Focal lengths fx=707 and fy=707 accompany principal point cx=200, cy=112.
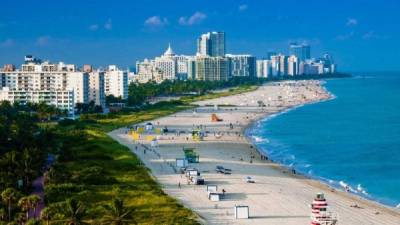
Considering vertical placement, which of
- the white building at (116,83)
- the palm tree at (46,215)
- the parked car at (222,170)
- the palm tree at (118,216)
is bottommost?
the parked car at (222,170)

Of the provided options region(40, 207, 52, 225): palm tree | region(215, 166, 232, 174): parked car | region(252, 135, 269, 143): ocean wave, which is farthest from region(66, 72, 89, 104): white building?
region(40, 207, 52, 225): palm tree

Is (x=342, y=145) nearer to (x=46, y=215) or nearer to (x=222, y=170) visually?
(x=222, y=170)

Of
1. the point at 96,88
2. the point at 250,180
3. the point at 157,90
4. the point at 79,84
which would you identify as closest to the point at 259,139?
the point at 250,180

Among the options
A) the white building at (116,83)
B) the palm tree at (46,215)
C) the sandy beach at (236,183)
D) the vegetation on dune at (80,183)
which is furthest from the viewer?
the white building at (116,83)

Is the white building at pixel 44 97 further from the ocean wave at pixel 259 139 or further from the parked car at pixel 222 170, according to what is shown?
the parked car at pixel 222 170

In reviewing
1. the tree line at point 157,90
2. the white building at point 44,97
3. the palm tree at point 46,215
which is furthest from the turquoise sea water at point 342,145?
the tree line at point 157,90

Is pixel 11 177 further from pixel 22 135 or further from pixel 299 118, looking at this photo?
pixel 299 118
